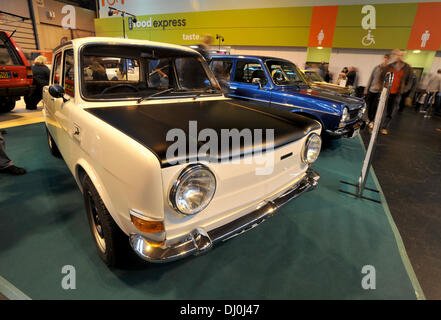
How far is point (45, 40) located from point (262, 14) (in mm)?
18308

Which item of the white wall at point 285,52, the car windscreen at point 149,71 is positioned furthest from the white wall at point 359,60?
the car windscreen at point 149,71

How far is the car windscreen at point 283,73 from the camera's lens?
444cm

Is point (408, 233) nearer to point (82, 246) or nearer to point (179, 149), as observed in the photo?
point (179, 149)

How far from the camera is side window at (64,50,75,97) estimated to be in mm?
2042

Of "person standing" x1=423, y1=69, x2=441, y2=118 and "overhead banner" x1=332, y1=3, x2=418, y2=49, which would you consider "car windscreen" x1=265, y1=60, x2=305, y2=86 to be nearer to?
"person standing" x1=423, y1=69, x2=441, y2=118

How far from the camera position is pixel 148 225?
4.03 ft

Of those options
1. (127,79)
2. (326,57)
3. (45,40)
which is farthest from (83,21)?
(127,79)

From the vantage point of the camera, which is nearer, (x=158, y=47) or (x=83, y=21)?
(x=158, y=47)

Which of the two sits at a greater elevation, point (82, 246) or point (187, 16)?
point (187, 16)

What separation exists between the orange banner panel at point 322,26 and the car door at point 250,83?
8963mm

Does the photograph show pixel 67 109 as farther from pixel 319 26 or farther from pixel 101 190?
pixel 319 26

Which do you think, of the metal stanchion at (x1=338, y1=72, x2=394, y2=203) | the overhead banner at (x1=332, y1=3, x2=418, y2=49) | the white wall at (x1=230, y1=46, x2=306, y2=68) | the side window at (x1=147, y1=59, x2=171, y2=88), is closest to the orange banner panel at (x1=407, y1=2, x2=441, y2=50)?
the overhead banner at (x1=332, y1=3, x2=418, y2=49)

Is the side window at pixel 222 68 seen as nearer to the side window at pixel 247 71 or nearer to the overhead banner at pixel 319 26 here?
the side window at pixel 247 71
